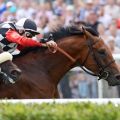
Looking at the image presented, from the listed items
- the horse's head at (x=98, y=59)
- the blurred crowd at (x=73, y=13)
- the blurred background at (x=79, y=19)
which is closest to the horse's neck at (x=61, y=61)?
the horse's head at (x=98, y=59)

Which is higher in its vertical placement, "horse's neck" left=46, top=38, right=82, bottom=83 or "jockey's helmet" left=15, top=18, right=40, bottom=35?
"jockey's helmet" left=15, top=18, right=40, bottom=35

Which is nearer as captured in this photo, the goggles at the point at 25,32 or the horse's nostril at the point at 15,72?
the horse's nostril at the point at 15,72

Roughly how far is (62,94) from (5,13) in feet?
9.25

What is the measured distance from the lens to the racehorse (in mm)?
8445

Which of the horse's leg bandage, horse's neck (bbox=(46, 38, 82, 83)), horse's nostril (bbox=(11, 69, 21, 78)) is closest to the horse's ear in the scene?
horse's neck (bbox=(46, 38, 82, 83))

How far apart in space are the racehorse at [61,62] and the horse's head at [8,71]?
30 centimetres

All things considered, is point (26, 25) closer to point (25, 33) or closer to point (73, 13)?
point (25, 33)

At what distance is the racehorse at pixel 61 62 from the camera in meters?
8.45

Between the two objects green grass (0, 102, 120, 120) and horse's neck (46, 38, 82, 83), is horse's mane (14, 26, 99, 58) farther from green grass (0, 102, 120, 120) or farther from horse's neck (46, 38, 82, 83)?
green grass (0, 102, 120, 120)

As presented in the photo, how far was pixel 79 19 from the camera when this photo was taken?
531 inches

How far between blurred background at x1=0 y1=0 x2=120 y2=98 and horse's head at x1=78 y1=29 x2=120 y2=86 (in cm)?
142

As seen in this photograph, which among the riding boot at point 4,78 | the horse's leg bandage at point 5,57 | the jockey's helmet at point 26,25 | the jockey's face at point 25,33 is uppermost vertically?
the jockey's helmet at point 26,25

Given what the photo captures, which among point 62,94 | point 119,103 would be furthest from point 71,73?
point 119,103

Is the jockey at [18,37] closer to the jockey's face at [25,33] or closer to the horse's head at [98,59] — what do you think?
the jockey's face at [25,33]
